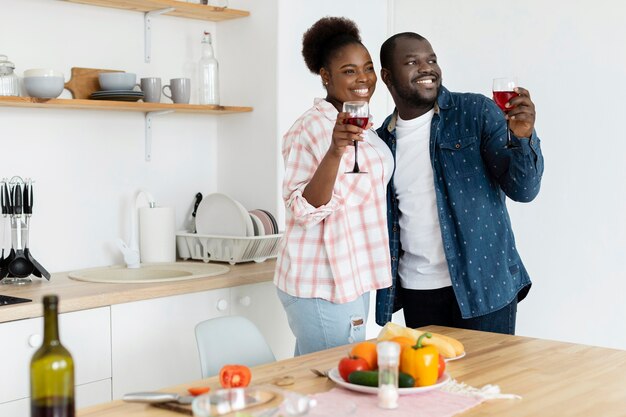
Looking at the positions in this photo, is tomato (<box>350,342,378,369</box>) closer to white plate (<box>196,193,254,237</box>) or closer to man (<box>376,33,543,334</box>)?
man (<box>376,33,543,334</box>)

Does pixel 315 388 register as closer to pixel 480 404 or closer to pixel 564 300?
pixel 480 404

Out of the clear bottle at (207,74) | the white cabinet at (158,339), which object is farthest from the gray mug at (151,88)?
the white cabinet at (158,339)

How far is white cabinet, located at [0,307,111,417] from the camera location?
104 inches

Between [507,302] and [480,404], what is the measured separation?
1.01m

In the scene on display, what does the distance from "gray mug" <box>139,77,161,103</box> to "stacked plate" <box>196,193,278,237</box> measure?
0.47 m

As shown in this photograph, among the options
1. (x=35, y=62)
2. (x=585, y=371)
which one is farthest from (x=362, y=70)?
(x=35, y=62)

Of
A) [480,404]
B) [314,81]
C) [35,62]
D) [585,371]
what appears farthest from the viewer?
[314,81]

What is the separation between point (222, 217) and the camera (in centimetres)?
368

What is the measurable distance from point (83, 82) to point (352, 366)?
2038 mm

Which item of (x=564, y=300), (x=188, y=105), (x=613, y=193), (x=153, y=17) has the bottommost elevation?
(x=564, y=300)

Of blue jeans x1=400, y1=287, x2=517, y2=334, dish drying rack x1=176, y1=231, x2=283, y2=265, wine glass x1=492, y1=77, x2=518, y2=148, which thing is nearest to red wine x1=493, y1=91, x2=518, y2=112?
wine glass x1=492, y1=77, x2=518, y2=148

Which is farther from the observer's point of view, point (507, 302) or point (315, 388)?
point (507, 302)

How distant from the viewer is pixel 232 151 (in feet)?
13.0

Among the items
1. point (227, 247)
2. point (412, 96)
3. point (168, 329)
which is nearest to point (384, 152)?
point (412, 96)
